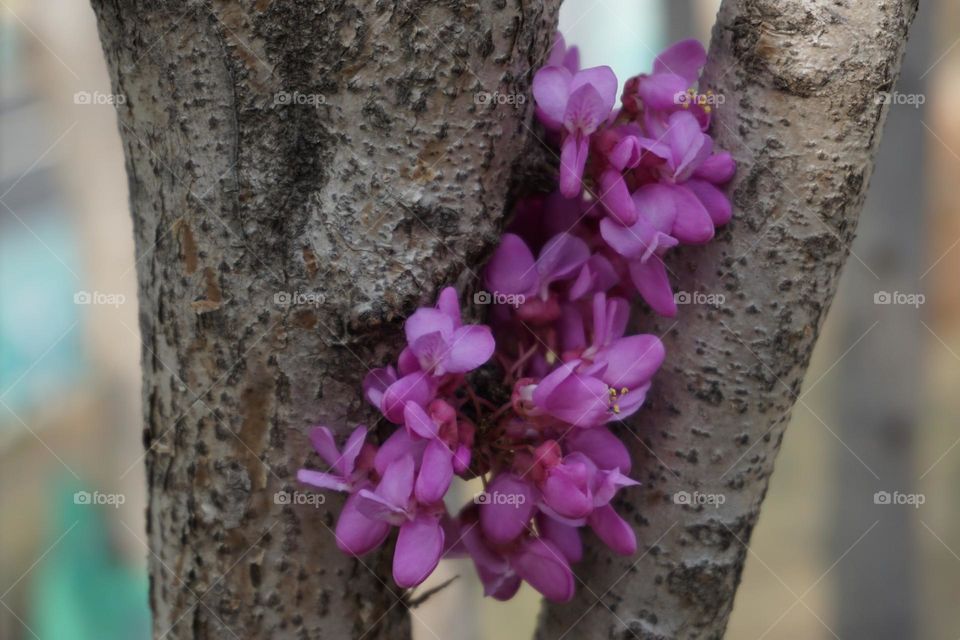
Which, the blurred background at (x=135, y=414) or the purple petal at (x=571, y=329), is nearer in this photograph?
the purple petal at (x=571, y=329)

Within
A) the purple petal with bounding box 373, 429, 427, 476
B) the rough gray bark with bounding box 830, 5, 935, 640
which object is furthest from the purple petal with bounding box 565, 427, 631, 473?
the rough gray bark with bounding box 830, 5, 935, 640

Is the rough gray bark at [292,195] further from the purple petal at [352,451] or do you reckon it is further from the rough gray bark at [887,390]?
the rough gray bark at [887,390]

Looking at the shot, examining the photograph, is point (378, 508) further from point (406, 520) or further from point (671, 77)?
point (671, 77)

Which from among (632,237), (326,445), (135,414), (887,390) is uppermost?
(632,237)

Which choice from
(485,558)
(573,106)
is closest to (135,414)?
(485,558)

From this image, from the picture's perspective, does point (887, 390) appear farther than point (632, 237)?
Yes

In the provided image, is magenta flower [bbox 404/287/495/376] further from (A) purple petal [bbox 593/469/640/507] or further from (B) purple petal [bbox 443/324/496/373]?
(A) purple petal [bbox 593/469/640/507]

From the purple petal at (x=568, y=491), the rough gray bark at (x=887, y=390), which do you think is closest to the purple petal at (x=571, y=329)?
the purple petal at (x=568, y=491)
